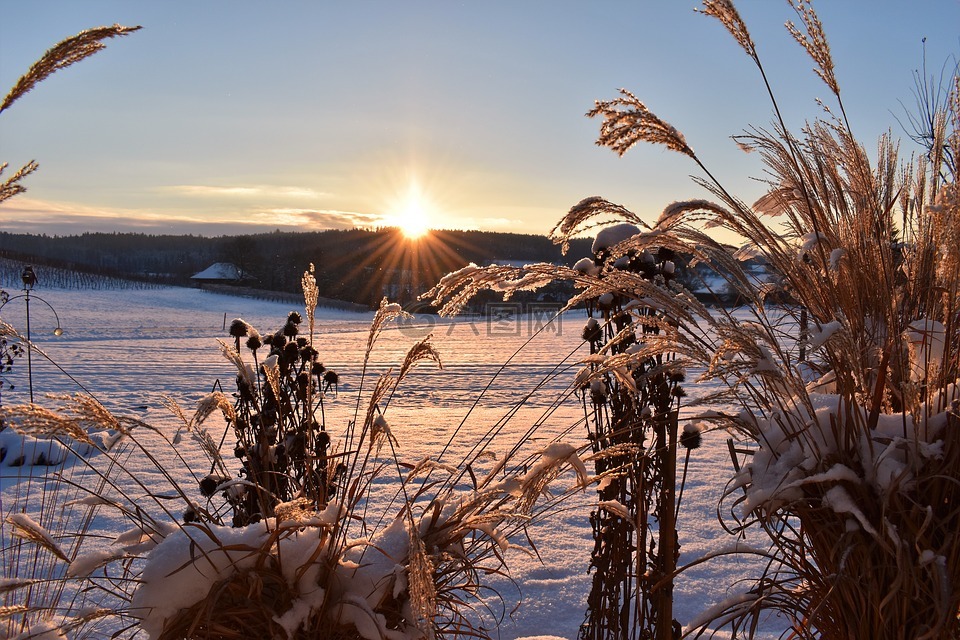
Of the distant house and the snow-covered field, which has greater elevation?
the distant house

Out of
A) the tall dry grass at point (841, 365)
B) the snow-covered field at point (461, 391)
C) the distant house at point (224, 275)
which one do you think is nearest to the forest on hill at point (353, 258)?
the distant house at point (224, 275)

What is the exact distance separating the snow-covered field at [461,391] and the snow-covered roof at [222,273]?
2490cm

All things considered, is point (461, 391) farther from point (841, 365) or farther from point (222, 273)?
point (222, 273)

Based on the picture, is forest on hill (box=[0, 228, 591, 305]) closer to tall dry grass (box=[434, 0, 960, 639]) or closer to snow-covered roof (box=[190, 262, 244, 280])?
snow-covered roof (box=[190, 262, 244, 280])

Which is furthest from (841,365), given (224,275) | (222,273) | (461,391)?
Result: (222,273)

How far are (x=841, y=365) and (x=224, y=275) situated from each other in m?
57.8

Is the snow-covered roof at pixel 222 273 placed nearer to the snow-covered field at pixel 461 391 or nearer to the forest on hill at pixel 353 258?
the forest on hill at pixel 353 258

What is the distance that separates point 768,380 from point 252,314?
29.9m

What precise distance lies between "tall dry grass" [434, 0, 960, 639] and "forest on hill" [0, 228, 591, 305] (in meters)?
36.1

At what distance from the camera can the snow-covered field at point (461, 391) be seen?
325 centimetres

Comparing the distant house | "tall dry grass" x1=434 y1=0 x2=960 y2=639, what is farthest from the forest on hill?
"tall dry grass" x1=434 y1=0 x2=960 y2=639

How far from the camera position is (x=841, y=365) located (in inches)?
56.3

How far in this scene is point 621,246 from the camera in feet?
5.48

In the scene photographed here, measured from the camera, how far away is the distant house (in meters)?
52.0
